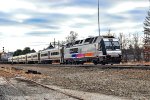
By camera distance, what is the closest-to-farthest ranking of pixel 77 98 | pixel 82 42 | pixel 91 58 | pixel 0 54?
pixel 77 98 < pixel 91 58 < pixel 82 42 < pixel 0 54

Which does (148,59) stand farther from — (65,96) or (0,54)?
(0,54)

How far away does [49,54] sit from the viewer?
72312mm

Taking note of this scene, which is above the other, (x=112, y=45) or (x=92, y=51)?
(x=112, y=45)

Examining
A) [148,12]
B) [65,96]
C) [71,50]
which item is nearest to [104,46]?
[71,50]

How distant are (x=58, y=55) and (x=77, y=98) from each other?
5145cm

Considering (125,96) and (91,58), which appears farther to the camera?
(91,58)

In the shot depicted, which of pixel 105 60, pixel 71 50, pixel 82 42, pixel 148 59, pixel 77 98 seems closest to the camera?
pixel 77 98

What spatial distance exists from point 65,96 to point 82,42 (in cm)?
3629

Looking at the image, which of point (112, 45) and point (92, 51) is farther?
point (92, 51)

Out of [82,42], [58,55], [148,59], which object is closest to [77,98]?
[82,42]

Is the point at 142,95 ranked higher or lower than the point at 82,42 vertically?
lower

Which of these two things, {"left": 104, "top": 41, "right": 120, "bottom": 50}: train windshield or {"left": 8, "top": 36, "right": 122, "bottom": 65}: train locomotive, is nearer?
{"left": 8, "top": 36, "right": 122, "bottom": 65}: train locomotive

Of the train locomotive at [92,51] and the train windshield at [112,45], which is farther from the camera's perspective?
the train windshield at [112,45]

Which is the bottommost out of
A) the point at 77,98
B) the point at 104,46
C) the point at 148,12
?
the point at 77,98
